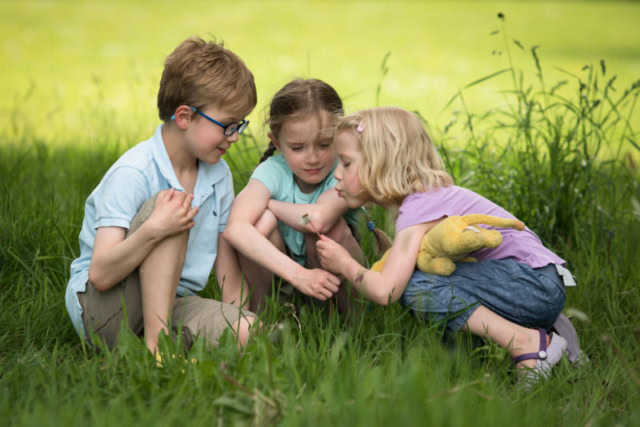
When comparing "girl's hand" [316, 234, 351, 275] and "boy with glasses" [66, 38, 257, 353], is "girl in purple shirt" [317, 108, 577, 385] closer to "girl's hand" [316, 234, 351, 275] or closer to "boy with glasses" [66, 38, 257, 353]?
"girl's hand" [316, 234, 351, 275]

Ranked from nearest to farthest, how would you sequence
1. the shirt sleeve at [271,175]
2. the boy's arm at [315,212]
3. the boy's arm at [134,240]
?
the boy's arm at [134,240]
the boy's arm at [315,212]
the shirt sleeve at [271,175]

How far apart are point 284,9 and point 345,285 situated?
15549 millimetres

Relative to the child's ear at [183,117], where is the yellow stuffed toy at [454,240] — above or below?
below

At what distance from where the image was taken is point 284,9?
1764cm

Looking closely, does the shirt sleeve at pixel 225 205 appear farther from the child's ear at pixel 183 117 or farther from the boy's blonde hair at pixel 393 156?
the boy's blonde hair at pixel 393 156

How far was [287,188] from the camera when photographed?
301cm

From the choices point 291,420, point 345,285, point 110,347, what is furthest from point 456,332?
point 110,347

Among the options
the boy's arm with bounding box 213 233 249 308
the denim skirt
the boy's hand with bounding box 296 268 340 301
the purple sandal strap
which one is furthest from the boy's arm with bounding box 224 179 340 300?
the purple sandal strap

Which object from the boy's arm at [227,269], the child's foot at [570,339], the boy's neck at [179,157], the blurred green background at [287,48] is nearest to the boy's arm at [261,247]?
the boy's arm at [227,269]

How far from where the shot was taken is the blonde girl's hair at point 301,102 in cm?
289

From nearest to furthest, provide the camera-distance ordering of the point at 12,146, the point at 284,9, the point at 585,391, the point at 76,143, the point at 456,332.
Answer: the point at 585,391 < the point at 456,332 < the point at 12,146 < the point at 76,143 < the point at 284,9

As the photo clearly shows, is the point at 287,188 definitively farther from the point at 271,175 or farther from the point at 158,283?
the point at 158,283

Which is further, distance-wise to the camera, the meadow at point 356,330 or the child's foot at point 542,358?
the child's foot at point 542,358

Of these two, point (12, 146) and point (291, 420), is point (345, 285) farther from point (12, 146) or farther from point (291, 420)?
point (12, 146)
